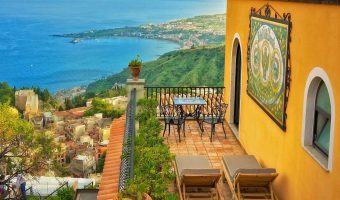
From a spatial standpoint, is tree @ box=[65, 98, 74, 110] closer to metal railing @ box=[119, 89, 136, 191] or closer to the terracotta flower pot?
the terracotta flower pot

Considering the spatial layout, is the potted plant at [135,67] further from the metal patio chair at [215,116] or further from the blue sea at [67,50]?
the blue sea at [67,50]

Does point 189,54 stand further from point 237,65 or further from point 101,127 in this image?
point 237,65

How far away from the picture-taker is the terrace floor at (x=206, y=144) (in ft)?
33.5

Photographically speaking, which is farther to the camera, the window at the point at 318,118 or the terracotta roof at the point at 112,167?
the terracotta roof at the point at 112,167

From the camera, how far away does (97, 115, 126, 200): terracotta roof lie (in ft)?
25.4

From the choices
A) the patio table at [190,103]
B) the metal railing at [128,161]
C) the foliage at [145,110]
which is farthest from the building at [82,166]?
the metal railing at [128,161]

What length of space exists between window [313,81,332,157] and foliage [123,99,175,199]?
7.00ft

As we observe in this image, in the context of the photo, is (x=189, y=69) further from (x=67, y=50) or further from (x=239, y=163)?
(x=67, y=50)

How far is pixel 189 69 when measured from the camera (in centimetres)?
5831

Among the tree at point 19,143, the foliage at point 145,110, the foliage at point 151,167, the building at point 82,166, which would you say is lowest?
the building at point 82,166

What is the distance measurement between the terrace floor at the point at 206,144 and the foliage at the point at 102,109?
2001 inches

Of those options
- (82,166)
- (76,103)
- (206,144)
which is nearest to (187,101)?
(206,144)

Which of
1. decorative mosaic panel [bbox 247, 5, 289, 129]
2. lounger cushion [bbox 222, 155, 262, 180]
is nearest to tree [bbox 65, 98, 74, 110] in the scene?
decorative mosaic panel [bbox 247, 5, 289, 129]

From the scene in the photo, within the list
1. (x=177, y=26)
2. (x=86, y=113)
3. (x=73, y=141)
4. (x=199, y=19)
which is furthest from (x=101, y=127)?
(x=177, y=26)
